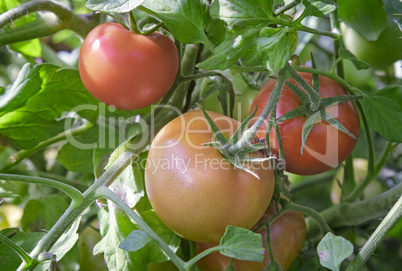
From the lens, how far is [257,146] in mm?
425

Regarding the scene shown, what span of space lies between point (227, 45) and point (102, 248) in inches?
10.0

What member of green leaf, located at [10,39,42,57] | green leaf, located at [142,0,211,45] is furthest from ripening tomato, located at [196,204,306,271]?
green leaf, located at [10,39,42,57]

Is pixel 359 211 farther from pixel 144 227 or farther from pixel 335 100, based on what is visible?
pixel 144 227

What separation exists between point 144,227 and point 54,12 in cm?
30

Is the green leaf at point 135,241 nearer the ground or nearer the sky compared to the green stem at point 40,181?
nearer the ground

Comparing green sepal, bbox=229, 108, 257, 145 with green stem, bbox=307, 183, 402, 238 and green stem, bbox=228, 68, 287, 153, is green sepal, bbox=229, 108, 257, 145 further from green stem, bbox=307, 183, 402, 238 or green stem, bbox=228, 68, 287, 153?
green stem, bbox=307, 183, 402, 238

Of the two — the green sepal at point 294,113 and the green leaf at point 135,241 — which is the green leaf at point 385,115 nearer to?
the green sepal at point 294,113

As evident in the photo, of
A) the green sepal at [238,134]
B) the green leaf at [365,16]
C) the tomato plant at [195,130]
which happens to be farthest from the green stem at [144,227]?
the green leaf at [365,16]

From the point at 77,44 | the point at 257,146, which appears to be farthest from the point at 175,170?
the point at 77,44

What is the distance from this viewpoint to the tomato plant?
0.41m

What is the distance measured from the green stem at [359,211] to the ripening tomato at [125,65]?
11.9 inches

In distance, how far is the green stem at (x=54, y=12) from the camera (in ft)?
1.67

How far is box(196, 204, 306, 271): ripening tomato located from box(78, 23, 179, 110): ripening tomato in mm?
179

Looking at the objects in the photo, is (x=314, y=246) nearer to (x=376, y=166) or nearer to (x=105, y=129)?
(x=376, y=166)
